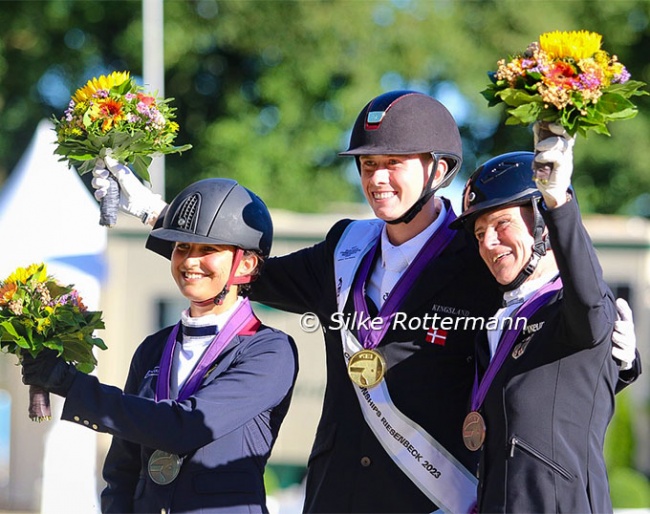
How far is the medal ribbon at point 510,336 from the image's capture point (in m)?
4.42

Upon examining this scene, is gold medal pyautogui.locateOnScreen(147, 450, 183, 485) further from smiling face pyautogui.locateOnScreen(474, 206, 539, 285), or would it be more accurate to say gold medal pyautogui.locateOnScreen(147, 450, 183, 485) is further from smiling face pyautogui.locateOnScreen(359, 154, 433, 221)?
smiling face pyautogui.locateOnScreen(474, 206, 539, 285)

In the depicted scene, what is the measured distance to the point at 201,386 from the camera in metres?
4.59

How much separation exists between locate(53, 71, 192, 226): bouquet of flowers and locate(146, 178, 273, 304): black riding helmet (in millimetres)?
236

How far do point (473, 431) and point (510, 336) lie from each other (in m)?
0.42

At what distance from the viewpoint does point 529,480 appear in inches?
165

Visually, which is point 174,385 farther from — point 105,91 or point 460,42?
point 460,42

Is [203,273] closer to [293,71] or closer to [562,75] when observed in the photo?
[562,75]

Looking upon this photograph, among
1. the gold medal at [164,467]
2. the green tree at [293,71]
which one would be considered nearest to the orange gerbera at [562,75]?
the gold medal at [164,467]

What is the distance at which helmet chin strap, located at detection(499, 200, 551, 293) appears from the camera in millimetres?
4473

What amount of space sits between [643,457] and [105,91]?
12882mm

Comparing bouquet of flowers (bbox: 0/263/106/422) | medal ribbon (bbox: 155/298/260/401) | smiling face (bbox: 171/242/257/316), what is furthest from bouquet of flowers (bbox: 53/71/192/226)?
medal ribbon (bbox: 155/298/260/401)

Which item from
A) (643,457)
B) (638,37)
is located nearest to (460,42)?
(638,37)

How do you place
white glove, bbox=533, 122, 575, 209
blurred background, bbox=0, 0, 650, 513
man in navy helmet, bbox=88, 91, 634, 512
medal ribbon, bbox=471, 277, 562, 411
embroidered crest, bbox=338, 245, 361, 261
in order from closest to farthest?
white glove, bbox=533, 122, 575, 209, medal ribbon, bbox=471, 277, 562, 411, man in navy helmet, bbox=88, 91, 634, 512, embroidered crest, bbox=338, 245, 361, 261, blurred background, bbox=0, 0, 650, 513

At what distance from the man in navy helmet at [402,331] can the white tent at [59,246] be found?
1912mm
